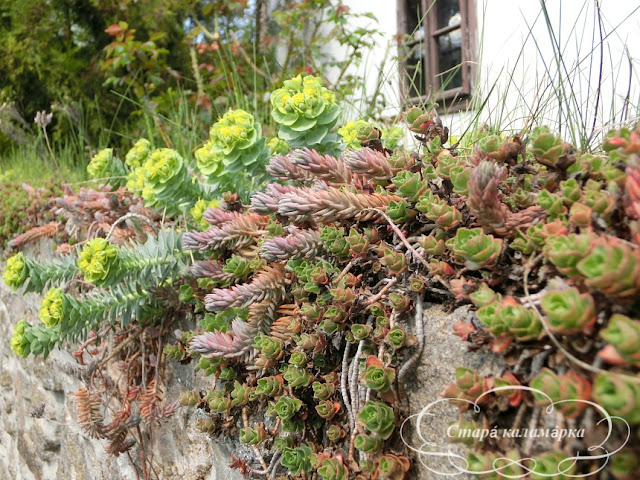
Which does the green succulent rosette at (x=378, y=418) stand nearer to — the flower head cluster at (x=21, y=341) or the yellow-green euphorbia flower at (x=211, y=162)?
the yellow-green euphorbia flower at (x=211, y=162)

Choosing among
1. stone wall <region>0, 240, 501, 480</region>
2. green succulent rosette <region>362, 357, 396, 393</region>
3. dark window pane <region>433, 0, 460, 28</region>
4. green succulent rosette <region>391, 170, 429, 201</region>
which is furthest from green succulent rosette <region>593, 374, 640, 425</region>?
dark window pane <region>433, 0, 460, 28</region>

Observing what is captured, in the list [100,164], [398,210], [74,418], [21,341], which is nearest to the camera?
[398,210]

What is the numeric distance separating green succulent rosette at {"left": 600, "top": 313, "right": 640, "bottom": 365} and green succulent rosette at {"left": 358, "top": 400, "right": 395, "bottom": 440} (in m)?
0.40

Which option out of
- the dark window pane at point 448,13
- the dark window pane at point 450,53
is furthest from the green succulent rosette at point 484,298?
the dark window pane at point 448,13

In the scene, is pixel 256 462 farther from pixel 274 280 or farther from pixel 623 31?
pixel 623 31

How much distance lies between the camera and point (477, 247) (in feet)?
2.43

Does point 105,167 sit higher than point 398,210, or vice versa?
point 398,210

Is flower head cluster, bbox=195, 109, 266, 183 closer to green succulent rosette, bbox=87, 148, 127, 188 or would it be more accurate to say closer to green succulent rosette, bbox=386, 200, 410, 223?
green succulent rosette, bbox=386, 200, 410, 223

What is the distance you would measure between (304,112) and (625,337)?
95 cm

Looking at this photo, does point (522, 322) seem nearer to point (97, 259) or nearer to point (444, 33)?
point (97, 259)

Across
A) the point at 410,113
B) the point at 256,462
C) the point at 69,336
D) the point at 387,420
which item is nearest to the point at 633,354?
the point at 387,420

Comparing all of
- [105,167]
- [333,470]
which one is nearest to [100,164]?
[105,167]

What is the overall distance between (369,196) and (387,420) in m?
0.44

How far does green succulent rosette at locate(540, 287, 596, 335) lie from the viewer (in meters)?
0.56
